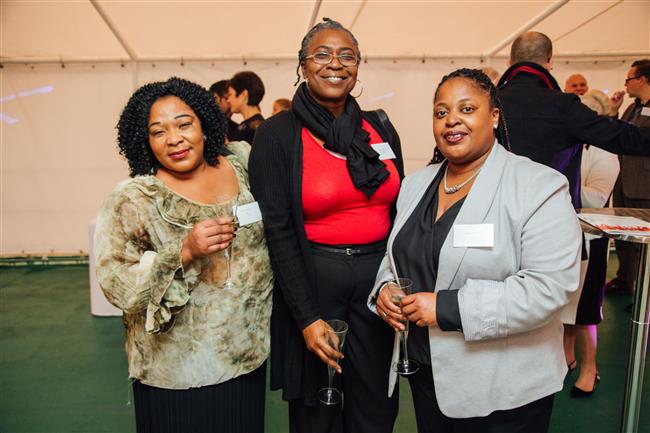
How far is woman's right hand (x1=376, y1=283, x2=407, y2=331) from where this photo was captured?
1.46 m

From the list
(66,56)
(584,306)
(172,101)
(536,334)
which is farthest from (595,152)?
(66,56)

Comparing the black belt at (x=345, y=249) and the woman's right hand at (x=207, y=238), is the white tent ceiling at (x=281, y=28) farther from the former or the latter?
the woman's right hand at (x=207, y=238)

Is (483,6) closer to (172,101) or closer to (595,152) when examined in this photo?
(595,152)

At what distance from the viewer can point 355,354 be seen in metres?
1.84

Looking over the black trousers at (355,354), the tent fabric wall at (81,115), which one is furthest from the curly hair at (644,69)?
the black trousers at (355,354)

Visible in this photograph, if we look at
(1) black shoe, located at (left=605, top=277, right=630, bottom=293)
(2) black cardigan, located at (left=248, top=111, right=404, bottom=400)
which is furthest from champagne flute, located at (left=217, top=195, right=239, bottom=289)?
(1) black shoe, located at (left=605, top=277, right=630, bottom=293)

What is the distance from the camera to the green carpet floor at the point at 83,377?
9.09 feet

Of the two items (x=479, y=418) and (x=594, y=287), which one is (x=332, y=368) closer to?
(x=479, y=418)

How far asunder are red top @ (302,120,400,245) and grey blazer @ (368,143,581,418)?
0.43 m

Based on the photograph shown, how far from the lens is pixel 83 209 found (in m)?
5.96

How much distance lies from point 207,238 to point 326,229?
49 centimetres

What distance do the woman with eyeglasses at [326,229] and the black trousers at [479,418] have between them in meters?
0.30

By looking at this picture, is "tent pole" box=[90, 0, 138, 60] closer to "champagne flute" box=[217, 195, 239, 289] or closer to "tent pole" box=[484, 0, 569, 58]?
"champagne flute" box=[217, 195, 239, 289]

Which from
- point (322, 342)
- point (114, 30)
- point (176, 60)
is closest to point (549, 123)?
point (322, 342)
